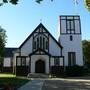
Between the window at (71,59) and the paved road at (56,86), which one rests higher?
the window at (71,59)

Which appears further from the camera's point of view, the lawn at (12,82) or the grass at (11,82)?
the grass at (11,82)

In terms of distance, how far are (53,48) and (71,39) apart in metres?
3.68

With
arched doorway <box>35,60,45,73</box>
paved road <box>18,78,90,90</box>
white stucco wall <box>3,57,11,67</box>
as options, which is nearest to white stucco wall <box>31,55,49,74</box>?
arched doorway <box>35,60,45,73</box>

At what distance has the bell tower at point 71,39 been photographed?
5019 centimetres

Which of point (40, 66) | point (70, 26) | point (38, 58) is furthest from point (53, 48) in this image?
point (70, 26)

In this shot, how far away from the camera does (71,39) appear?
51.3 metres

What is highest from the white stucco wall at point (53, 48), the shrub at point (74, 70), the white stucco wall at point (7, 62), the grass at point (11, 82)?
the white stucco wall at point (53, 48)

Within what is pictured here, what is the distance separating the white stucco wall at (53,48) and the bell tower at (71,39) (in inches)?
46.3

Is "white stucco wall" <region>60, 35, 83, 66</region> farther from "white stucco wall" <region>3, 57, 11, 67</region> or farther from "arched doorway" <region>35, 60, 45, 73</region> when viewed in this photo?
"white stucco wall" <region>3, 57, 11, 67</region>

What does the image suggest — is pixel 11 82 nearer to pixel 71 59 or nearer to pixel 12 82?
pixel 12 82

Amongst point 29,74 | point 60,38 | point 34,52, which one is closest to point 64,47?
point 60,38

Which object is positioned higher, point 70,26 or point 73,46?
point 70,26

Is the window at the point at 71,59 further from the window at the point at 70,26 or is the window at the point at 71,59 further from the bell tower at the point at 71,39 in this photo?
the window at the point at 70,26

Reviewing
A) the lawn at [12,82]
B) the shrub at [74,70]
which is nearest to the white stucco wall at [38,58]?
the shrub at [74,70]
